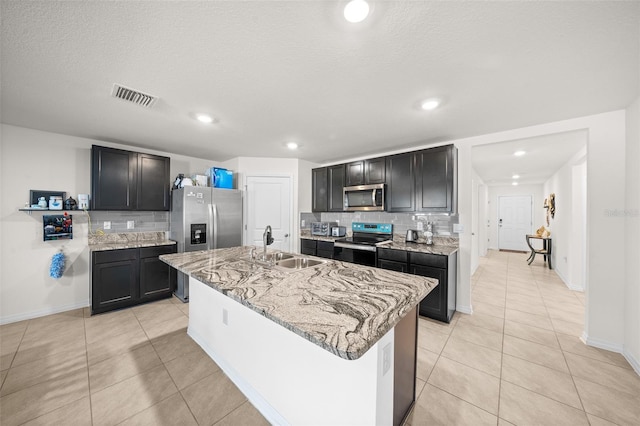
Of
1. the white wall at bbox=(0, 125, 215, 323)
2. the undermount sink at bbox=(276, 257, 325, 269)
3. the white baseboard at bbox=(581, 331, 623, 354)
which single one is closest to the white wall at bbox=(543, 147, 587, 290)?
the white baseboard at bbox=(581, 331, 623, 354)

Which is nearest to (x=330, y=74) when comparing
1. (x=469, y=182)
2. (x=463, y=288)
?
(x=469, y=182)

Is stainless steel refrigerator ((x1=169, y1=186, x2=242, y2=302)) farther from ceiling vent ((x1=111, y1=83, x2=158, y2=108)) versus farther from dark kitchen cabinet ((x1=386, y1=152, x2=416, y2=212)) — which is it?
dark kitchen cabinet ((x1=386, y1=152, x2=416, y2=212))

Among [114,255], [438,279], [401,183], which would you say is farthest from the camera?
[401,183]

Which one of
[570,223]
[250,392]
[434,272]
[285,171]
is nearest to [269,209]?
[285,171]

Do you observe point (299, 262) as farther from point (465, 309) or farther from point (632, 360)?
point (632, 360)

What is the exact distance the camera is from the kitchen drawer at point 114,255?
2.93 meters

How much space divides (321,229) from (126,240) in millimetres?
3162

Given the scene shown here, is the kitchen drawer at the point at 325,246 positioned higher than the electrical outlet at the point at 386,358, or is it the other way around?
the kitchen drawer at the point at 325,246

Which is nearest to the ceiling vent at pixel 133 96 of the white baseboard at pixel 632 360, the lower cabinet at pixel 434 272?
the lower cabinet at pixel 434 272

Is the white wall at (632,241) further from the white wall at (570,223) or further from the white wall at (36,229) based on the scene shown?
the white wall at (36,229)

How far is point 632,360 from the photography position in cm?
204

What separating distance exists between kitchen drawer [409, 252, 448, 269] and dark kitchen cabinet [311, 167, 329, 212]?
1992 mm

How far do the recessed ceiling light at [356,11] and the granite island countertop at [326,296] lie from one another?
1.47 meters

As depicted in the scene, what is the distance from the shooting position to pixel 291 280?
1.51 metres
